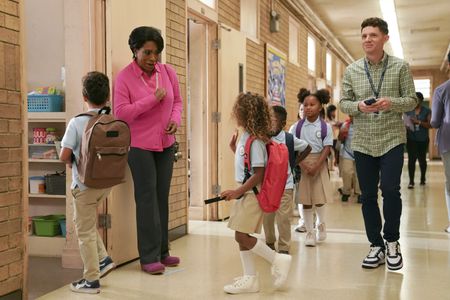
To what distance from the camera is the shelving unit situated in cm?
389

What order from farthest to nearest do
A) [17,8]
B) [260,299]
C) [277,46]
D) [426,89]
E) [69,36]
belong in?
1. [426,89]
2. [277,46]
3. [69,36]
4. [260,299]
5. [17,8]

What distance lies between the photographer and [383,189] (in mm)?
3305

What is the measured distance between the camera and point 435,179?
1035cm

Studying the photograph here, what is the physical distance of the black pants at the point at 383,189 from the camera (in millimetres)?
3244

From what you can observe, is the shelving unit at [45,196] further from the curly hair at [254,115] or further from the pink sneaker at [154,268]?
the curly hair at [254,115]

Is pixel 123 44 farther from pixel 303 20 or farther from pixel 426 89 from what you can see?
pixel 426 89

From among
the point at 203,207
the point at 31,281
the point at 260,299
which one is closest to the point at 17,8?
the point at 31,281

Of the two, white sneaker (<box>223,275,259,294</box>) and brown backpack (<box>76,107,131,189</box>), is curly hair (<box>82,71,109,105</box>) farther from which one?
white sneaker (<box>223,275,259,294</box>)

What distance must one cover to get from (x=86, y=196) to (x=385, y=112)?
6.28 ft

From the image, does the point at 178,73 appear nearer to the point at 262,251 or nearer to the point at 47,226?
the point at 47,226

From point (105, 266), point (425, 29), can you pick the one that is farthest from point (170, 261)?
point (425, 29)

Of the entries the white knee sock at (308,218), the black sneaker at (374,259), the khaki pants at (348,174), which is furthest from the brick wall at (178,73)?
the khaki pants at (348,174)

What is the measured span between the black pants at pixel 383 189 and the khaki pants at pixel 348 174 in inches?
135

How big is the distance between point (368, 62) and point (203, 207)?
2.68m
